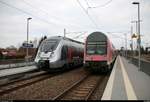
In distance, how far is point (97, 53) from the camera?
2223cm

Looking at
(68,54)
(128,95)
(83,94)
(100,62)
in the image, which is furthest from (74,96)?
(68,54)

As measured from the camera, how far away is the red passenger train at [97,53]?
21.9 meters

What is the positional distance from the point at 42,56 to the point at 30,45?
418 inches

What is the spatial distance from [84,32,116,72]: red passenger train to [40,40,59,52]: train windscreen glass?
2.66 metres

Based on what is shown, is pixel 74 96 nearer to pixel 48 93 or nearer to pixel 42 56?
pixel 48 93

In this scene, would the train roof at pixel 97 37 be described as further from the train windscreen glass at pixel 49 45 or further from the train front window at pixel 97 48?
the train windscreen glass at pixel 49 45

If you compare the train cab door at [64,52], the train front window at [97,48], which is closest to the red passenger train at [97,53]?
the train front window at [97,48]

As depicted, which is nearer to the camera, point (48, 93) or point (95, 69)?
point (48, 93)

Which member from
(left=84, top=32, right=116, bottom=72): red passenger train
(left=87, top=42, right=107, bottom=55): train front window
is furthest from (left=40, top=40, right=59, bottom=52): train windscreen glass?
(left=87, top=42, right=107, bottom=55): train front window

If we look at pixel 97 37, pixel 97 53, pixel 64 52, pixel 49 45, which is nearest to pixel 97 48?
pixel 97 53

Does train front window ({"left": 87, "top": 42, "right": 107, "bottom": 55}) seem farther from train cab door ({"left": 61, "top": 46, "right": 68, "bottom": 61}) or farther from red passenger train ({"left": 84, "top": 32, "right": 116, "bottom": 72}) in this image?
train cab door ({"left": 61, "top": 46, "right": 68, "bottom": 61})

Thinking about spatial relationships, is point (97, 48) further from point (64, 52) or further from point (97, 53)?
point (64, 52)

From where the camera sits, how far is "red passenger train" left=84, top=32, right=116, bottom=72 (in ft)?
71.8

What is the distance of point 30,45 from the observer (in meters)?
32.4
